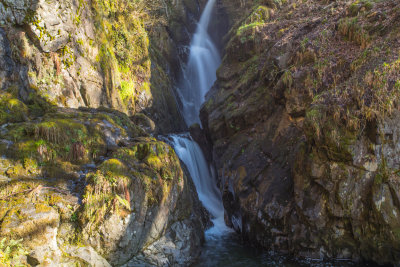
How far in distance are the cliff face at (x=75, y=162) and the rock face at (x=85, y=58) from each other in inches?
1.6

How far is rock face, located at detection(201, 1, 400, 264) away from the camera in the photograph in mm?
6398

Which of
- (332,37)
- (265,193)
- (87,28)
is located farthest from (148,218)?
(332,37)

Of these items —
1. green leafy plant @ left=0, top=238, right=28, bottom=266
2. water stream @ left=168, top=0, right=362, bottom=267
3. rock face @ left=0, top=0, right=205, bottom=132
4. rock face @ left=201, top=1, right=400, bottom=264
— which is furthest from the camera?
water stream @ left=168, top=0, right=362, bottom=267

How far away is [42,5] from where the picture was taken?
7887mm

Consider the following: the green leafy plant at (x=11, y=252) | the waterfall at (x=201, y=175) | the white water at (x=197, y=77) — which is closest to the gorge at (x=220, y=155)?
the green leafy plant at (x=11, y=252)

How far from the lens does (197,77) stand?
2073 cm

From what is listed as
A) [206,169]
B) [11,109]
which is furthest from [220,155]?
[11,109]

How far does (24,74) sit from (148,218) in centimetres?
549

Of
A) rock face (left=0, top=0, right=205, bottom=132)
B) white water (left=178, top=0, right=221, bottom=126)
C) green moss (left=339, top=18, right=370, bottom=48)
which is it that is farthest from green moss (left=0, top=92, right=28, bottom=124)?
white water (left=178, top=0, right=221, bottom=126)

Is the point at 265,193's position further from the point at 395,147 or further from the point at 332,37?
the point at 332,37

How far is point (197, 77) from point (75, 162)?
1580 cm

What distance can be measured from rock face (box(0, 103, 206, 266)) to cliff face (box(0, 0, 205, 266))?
0.02 meters

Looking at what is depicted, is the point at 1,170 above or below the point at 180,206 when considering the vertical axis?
above

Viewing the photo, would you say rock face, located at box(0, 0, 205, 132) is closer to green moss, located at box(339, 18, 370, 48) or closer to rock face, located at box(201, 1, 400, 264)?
rock face, located at box(201, 1, 400, 264)
